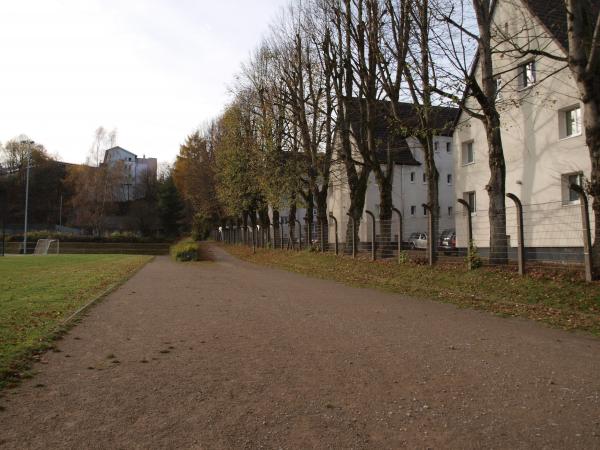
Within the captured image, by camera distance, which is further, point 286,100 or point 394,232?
point 286,100

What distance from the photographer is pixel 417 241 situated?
65.3 ft

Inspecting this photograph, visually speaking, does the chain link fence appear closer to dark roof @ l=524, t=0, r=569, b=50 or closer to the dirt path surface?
the dirt path surface

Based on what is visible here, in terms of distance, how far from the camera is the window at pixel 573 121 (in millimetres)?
21344

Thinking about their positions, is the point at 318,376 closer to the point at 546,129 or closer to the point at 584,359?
the point at 584,359

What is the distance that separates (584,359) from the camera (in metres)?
5.91

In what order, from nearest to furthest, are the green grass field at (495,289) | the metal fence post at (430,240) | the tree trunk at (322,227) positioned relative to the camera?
the green grass field at (495,289) → the metal fence post at (430,240) → the tree trunk at (322,227)

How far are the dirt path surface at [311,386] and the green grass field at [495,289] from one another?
1081 mm

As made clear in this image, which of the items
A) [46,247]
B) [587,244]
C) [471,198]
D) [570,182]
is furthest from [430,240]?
[46,247]

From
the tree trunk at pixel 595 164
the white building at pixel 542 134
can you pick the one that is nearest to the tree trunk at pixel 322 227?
the white building at pixel 542 134

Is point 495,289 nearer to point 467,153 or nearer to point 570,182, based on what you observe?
point 570,182

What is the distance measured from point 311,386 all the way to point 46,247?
44862 mm

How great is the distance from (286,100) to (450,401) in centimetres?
2435

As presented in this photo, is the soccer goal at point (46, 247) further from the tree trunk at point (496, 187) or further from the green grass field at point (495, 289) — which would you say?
the tree trunk at point (496, 187)

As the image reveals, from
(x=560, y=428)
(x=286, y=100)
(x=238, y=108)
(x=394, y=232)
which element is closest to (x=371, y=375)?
(x=560, y=428)
